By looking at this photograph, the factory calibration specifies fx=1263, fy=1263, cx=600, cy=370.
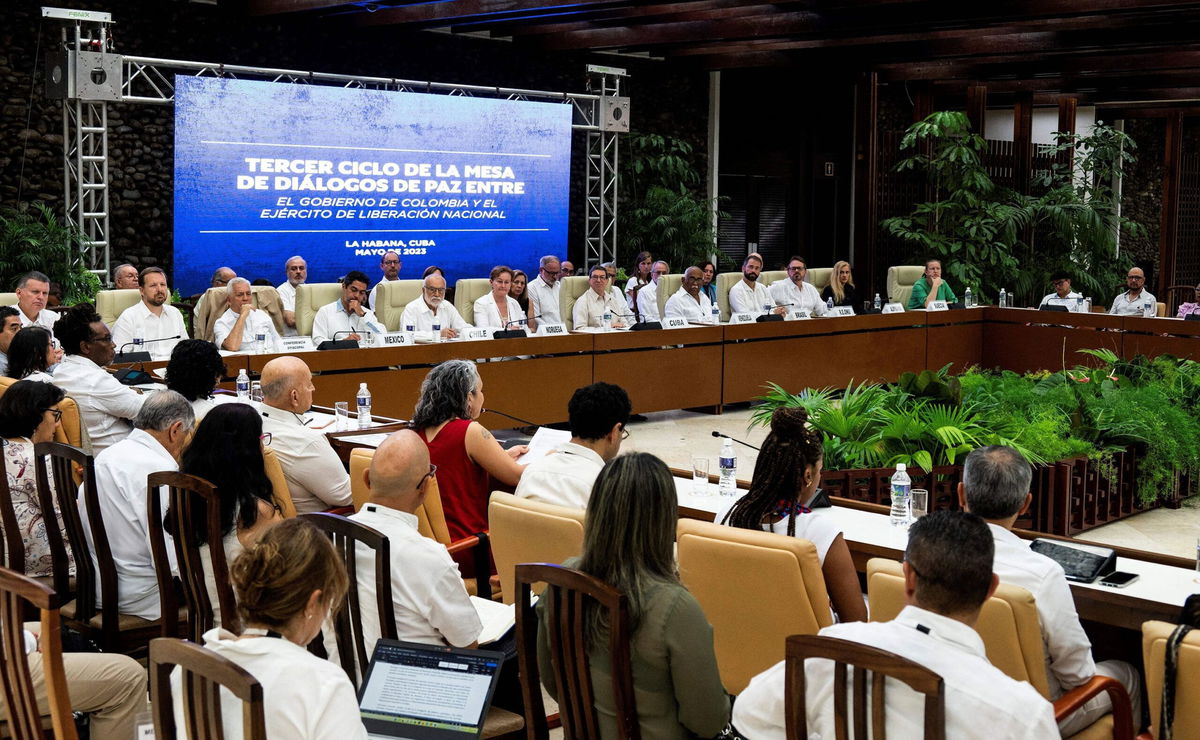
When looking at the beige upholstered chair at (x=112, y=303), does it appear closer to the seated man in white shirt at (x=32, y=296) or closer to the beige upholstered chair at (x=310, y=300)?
the seated man in white shirt at (x=32, y=296)

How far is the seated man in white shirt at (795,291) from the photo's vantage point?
10961 millimetres

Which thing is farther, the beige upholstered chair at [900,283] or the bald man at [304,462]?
the beige upholstered chair at [900,283]

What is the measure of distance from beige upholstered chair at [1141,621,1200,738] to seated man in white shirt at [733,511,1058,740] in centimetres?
36

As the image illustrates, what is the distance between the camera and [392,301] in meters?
8.71

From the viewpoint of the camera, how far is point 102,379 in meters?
5.23

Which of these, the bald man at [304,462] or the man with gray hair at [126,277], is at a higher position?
the man with gray hair at [126,277]

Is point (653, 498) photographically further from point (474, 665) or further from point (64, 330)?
point (64, 330)

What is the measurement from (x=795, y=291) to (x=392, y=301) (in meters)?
3.92

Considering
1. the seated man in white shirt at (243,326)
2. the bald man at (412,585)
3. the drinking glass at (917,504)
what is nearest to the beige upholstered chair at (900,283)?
the seated man in white shirt at (243,326)

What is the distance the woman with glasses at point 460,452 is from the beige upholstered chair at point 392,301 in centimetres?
455

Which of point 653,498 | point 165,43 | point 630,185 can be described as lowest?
point 653,498

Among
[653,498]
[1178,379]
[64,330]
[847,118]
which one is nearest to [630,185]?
[847,118]

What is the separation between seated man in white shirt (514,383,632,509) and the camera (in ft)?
11.7

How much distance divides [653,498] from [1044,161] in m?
13.2
